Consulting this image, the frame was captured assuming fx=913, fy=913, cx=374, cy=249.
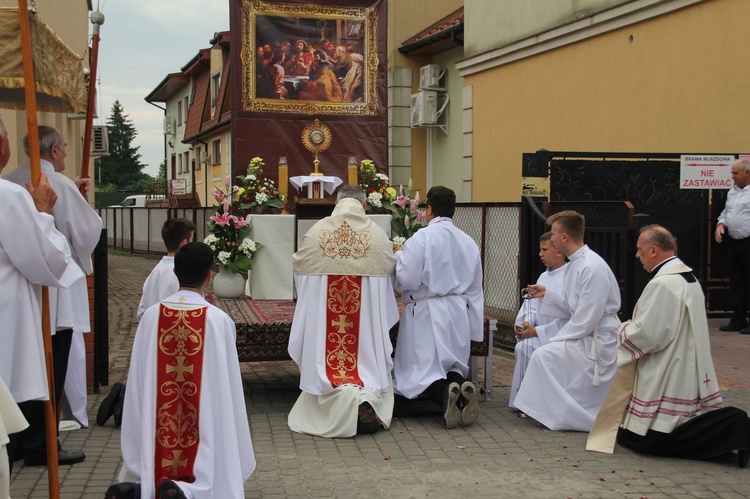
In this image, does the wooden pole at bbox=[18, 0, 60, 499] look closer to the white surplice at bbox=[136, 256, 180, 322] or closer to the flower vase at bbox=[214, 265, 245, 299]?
the white surplice at bbox=[136, 256, 180, 322]

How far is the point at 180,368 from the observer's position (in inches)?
179

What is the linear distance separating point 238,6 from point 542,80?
27.0ft

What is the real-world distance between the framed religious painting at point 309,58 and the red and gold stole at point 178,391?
555 cm

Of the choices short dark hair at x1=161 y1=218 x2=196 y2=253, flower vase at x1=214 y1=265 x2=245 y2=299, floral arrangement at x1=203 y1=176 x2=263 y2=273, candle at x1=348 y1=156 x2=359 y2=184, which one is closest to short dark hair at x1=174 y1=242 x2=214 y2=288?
short dark hair at x1=161 y1=218 x2=196 y2=253

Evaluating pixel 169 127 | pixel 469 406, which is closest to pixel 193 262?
pixel 469 406

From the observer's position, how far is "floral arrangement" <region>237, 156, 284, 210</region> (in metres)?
8.86

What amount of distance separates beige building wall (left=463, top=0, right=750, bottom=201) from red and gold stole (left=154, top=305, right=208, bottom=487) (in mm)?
9108

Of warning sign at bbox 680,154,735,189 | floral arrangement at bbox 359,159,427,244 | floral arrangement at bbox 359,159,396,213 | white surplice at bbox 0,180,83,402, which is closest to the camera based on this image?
white surplice at bbox 0,180,83,402

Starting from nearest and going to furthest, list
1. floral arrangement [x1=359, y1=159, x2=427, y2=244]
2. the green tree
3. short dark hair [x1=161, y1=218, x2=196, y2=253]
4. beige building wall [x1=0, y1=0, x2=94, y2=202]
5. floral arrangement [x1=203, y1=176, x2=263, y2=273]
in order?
short dark hair [x1=161, y1=218, x2=196, y2=253], floral arrangement [x1=203, y1=176, x2=263, y2=273], floral arrangement [x1=359, y1=159, x2=427, y2=244], beige building wall [x1=0, y1=0, x2=94, y2=202], the green tree

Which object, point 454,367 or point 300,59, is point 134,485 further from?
point 300,59

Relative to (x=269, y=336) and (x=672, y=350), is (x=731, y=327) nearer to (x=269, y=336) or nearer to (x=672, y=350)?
(x=672, y=350)

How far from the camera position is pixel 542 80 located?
16406 mm

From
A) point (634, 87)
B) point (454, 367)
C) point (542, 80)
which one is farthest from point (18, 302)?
point (542, 80)

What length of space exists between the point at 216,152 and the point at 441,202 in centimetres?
2712
